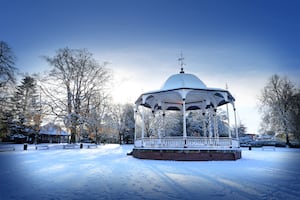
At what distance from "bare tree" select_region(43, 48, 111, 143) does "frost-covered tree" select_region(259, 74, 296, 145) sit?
25.9 meters

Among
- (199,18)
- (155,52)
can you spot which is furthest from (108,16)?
(199,18)

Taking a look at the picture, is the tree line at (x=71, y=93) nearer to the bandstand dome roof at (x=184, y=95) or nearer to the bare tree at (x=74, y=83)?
the bare tree at (x=74, y=83)

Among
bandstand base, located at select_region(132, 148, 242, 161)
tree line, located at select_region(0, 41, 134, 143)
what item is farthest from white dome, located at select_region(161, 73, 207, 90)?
tree line, located at select_region(0, 41, 134, 143)

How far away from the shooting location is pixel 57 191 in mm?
4664

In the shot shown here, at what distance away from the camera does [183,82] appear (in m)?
13.3

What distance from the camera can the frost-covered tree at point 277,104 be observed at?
2927cm

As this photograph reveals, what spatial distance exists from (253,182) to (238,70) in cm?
808

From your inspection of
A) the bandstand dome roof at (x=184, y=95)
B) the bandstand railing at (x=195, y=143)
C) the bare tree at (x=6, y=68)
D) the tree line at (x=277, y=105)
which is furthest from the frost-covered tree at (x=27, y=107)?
the tree line at (x=277, y=105)

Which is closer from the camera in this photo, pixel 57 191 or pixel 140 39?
pixel 57 191

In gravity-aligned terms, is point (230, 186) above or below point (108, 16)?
below

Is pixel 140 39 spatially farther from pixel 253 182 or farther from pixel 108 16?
pixel 253 182

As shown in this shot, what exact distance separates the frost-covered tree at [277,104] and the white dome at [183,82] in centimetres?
2252

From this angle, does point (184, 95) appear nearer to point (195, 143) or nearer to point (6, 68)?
point (195, 143)

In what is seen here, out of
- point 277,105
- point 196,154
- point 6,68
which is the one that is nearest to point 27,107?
point 6,68
